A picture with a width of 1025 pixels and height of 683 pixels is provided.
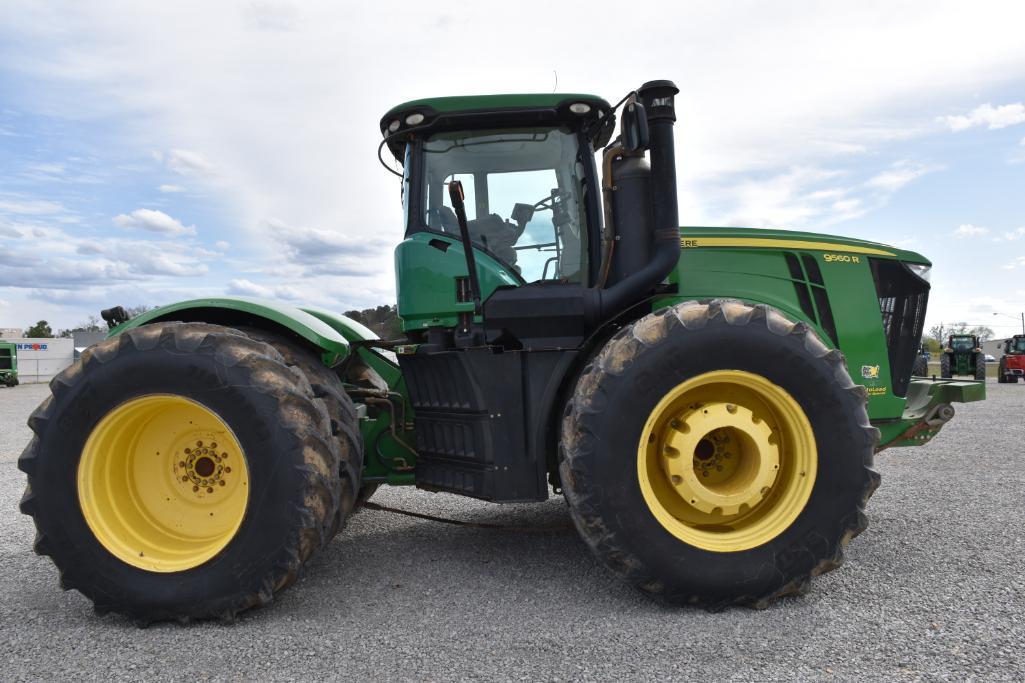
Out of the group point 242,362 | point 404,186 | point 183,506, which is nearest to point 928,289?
point 404,186

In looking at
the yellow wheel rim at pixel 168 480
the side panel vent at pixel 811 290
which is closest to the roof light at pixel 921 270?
the side panel vent at pixel 811 290

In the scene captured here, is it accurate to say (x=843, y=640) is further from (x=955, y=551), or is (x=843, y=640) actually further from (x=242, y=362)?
(x=242, y=362)

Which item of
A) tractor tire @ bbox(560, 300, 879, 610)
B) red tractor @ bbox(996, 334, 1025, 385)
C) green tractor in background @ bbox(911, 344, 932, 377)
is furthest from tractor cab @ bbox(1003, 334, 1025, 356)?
tractor tire @ bbox(560, 300, 879, 610)

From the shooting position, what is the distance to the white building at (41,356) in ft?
140

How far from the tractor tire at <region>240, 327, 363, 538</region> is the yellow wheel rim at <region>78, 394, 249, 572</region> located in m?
0.48

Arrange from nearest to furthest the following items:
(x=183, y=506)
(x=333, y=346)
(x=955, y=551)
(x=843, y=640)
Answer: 1. (x=843, y=640)
2. (x=183, y=506)
3. (x=333, y=346)
4. (x=955, y=551)

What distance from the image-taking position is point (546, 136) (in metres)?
3.95

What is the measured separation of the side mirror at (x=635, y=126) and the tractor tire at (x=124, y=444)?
197 centimetres

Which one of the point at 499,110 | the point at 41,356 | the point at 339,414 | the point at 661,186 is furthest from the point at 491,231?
the point at 41,356

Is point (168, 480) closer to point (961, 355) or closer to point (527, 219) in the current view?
point (527, 219)

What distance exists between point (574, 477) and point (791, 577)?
1088 mm

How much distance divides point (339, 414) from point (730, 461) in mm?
1992

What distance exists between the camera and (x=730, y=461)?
3549 millimetres

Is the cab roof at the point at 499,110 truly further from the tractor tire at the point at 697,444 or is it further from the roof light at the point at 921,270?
the roof light at the point at 921,270
